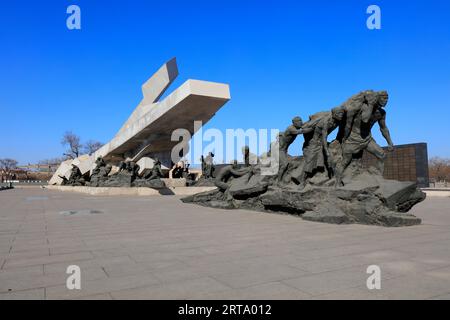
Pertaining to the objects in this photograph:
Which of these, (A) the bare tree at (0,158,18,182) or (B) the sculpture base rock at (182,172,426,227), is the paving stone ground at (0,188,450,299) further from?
(A) the bare tree at (0,158,18,182)

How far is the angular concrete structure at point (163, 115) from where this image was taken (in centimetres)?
1891

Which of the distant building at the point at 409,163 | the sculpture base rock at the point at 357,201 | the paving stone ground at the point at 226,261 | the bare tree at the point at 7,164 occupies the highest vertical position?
the bare tree at the point at 7,164

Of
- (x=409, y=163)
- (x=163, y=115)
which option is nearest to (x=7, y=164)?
(x=163, y=115)

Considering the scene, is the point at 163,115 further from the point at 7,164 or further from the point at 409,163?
the point at 7,164

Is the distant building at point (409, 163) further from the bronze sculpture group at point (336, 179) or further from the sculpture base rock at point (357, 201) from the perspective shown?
the sculpture base rock at point (357, 201)

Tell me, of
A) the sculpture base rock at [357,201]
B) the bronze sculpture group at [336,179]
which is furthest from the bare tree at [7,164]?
the sculpture base rock at [357,201]

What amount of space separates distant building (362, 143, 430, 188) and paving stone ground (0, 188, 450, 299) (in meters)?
10.7

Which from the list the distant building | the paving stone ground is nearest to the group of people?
the paving stone ground

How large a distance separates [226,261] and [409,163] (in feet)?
47.8

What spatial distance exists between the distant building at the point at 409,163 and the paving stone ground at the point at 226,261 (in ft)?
35.2

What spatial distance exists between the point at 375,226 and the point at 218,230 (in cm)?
253

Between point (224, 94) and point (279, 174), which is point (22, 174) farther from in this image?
point (279, 174)

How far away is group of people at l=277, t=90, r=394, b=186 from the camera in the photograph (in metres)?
7.15

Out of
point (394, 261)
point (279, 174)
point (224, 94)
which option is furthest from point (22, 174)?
point (394, 261)
